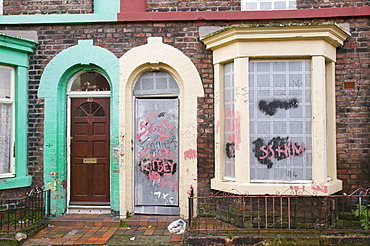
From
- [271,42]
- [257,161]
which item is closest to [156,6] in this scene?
[271,42]

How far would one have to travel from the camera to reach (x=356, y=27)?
21.0ft

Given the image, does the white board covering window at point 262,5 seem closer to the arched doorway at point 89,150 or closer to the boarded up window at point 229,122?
the boarded up window at point 229,122

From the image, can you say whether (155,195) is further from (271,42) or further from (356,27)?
(356,27)

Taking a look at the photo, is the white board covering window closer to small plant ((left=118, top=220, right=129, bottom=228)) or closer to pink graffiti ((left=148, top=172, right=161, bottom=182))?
pink graffiti ((left=148, top=172, right=161, bottom=182))

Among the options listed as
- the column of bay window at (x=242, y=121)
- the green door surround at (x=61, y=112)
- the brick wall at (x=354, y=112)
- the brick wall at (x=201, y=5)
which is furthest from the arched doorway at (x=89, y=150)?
the brick wall at (x=354, y=112)

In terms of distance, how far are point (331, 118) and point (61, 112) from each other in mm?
4967

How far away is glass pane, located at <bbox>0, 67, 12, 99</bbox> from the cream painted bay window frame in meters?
3.89

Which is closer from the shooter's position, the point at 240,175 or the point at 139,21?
the point at 240,175

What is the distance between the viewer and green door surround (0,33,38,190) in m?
6.54

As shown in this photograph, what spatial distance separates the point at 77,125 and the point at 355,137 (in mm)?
5131

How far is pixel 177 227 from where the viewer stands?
6.13 m

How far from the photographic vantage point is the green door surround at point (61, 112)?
6660mm

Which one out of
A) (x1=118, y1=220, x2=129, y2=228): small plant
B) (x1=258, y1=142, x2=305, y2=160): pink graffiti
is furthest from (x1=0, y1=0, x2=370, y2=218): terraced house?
(x1=118, y1=220, x2=129, y2=228): small plant

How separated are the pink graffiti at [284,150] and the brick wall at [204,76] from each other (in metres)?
0.93
